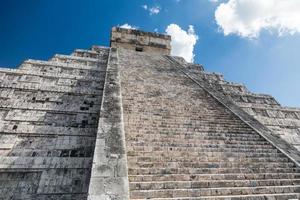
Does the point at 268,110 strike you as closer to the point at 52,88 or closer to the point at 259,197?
the point at 259,197

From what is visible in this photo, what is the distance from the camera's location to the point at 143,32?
59.7ft

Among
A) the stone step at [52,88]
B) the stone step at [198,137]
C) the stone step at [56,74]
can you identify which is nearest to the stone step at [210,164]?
the stone step at [198,137]

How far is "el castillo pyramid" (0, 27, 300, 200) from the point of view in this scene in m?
4.24

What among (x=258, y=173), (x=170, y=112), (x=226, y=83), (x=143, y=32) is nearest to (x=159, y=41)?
(x=143, y=32)

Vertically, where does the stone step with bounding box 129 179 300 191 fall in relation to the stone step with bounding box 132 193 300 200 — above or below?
above

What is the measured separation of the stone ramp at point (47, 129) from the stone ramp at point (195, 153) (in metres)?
1.30

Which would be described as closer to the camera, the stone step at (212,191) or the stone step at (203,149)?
the stone step at (212,191)

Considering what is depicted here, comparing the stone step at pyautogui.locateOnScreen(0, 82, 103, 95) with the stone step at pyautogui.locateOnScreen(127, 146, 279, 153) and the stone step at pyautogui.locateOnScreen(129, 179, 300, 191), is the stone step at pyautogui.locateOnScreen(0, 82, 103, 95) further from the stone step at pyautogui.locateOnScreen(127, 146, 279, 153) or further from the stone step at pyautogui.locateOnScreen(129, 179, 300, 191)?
the stone step at pyautogui.locateOnScreen(129, 179, 300, 191)

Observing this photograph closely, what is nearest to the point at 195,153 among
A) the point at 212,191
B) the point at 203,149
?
the point at 203,149

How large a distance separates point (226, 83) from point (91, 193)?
10.3 m

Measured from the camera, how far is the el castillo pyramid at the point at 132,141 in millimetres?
4238

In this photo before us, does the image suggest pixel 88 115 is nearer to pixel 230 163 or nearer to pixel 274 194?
pixel 230 163

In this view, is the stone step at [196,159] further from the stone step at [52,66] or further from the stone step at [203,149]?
the stone step at [52,66]

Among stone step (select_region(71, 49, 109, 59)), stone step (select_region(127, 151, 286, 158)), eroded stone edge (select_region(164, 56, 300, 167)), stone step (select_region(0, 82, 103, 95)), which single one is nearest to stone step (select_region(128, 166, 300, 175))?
stone step (select_region(127, 151, 286, 158))
